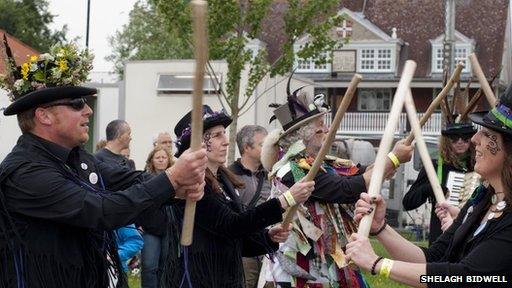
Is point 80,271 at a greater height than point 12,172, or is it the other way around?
point 12,172

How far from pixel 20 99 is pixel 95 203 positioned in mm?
669

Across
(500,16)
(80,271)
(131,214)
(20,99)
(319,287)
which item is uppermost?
(500,16)

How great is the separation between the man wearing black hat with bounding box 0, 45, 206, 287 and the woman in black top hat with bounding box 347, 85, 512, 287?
0.86m

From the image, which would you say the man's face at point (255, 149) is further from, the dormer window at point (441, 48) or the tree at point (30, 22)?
the tree at point (30, 22)

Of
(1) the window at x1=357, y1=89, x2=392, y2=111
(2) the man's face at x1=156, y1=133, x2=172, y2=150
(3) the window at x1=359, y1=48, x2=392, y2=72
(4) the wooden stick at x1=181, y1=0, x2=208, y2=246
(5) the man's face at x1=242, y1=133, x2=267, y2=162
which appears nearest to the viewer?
(4) the wooden stick at x1=181, y1=0, x2=208, y2=246

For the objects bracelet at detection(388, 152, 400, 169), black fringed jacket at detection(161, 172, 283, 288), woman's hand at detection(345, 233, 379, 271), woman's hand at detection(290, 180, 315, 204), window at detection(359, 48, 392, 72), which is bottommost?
black fringed jacket at detection(161, 172, 283, 288)

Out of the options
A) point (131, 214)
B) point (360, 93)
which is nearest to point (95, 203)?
point (131, 214)

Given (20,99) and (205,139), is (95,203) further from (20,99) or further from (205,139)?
(205,139)

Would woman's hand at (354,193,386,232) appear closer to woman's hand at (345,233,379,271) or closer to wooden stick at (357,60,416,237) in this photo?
wooden stick at (357,60,416,237)

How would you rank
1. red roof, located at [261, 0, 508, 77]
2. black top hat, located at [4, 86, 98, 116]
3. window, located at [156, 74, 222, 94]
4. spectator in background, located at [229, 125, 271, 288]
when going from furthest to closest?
red roof, located at [261, 0, 508, 77]
window, located at [156, 74, 222, 94]
spectator in background, located at [229, 125, 271, 288]
black top hat, located at [4, 86, 98, 116]

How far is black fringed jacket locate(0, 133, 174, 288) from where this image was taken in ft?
12.4

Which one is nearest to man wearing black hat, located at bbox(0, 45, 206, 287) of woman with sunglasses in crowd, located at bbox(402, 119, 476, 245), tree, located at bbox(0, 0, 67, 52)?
woman with sunglasses in crowd, located at bbox(402, 119, 476, 245)

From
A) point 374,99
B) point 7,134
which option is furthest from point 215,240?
point 374,99

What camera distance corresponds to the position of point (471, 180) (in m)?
6.43
